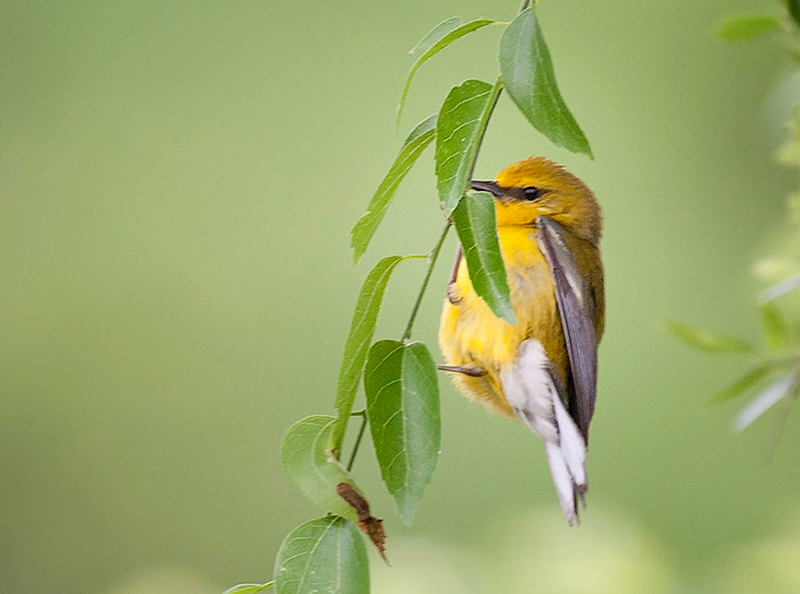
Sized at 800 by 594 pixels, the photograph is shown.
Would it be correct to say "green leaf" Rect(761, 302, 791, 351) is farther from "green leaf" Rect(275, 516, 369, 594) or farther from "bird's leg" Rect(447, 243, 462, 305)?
"green leaf" Rect(275, 516, 369, 594)

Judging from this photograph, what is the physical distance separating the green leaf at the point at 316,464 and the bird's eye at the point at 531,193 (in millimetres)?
350

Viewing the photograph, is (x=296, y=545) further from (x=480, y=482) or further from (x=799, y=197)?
(x=480, y=482)

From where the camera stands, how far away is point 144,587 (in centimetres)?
274

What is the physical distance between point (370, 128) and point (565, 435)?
294 cm

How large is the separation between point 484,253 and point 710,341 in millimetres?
430

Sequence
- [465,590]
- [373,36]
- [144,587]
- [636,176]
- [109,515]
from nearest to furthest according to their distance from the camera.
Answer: [465,590] < [144,587] < [636,176] < [373,36] < [109,515]

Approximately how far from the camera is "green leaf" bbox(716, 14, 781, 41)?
0.72 m

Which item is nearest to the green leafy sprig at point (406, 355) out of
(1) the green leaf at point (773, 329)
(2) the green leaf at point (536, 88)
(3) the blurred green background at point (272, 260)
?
(2) the green leaf at point (536, 88)

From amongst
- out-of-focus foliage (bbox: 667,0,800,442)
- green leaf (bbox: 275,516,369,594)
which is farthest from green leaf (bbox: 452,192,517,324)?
out-of-focus foliage (bbox: 667,0,800,442)

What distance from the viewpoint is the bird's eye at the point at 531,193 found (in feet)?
2.55

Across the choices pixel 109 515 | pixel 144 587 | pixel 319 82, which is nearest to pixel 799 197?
pixel 144 587

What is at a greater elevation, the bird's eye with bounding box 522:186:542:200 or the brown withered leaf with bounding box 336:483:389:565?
the bird's eye with bounding box 522:186:542:200

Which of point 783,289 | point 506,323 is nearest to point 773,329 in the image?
point 783,289

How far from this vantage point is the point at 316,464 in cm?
47
